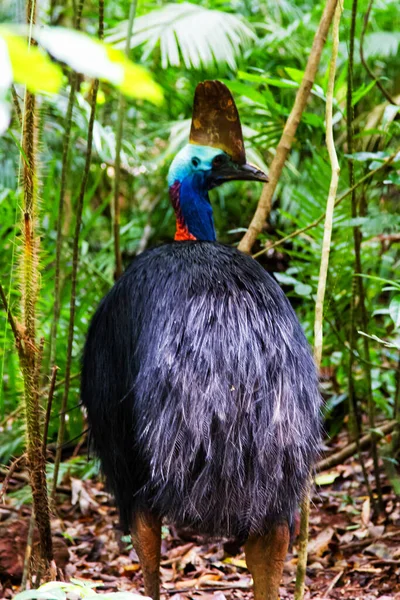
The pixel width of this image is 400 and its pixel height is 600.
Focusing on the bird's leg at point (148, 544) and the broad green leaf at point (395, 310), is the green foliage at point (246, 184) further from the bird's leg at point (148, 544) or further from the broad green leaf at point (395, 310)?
the bird's leg at point (148, 544)

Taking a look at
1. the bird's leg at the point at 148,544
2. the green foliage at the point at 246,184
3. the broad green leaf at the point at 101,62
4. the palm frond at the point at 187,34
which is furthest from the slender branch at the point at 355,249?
the broad green leaf at the point at 101,62

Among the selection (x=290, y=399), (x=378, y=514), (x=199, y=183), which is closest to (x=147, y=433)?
(x=290, y=399)

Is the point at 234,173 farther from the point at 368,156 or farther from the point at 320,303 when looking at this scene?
the point at 320,303

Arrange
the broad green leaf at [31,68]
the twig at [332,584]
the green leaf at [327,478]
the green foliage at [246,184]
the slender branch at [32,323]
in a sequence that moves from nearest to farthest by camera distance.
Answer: the broad green leaf at [31,68], the slender branch at [32,323], the twig at [332,584], the green foliage at [246,184], the green leaf at [327,478]

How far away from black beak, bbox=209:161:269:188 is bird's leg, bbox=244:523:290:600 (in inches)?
38.8

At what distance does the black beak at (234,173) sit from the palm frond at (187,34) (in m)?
1.26

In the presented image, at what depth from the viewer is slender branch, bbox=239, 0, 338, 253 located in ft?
7.38

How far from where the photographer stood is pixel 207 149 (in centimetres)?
227

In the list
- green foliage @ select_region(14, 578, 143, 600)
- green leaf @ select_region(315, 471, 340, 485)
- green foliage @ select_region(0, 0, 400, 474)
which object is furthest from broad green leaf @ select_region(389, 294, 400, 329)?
green leaf @ select_region(315, 471, 340, 485)

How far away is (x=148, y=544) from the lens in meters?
1.98

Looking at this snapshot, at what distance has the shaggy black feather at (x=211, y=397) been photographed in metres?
1.74

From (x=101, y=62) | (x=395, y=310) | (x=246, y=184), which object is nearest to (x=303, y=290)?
(x=395, y=310)

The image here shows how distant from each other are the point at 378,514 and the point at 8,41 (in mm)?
2668

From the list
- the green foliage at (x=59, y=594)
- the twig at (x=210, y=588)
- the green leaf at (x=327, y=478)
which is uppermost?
the green foliage at (x=59, y=594)
